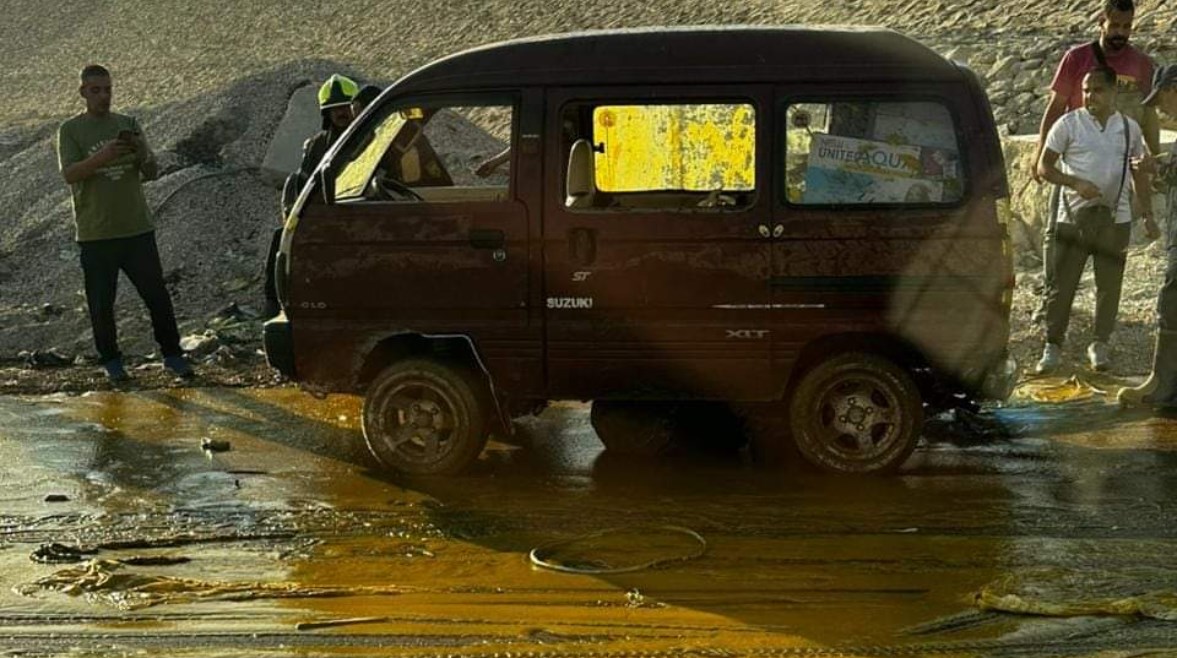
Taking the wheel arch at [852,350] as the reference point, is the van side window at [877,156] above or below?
above

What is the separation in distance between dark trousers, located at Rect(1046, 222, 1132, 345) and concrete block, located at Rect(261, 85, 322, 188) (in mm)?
8754

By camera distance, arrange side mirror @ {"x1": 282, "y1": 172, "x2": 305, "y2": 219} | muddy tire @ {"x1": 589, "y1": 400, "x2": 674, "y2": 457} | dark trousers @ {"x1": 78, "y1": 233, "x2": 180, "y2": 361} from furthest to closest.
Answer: dark trousers @ {"x1": 78, "y1": 233, "x2": 180, "y2": 361} < side mirror @ {"x1": 282, "y1": 172, "x2": 305, "y2": 219} < muddy tire @ {"x1": 589, "y1": 400, "x2": 674, "y2": 457}

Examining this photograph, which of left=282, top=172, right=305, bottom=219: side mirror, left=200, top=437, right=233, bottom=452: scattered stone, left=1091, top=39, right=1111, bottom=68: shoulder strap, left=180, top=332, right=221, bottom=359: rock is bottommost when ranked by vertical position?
left=200, top=437, right=233, bottom=452: scattered stone

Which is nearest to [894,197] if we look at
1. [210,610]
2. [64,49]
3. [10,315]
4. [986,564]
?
[986,564]

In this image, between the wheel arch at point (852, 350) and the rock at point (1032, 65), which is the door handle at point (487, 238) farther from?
the rock at point (1032, 65)

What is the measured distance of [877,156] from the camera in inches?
305

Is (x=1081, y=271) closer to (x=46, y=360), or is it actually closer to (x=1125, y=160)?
(x=1125, y=160)

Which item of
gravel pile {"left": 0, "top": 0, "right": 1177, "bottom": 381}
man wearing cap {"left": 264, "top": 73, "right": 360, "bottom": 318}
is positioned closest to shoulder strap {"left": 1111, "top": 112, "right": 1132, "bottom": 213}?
gravel pile {"left": 0, "top": 0, "right": 1177, "bottom": 381}

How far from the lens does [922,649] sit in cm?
550

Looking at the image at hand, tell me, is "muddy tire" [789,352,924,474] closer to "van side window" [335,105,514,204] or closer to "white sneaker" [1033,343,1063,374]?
"van side window" [335,105,514,204]

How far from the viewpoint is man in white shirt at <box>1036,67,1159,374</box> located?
388 inches

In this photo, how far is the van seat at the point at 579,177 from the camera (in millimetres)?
7930

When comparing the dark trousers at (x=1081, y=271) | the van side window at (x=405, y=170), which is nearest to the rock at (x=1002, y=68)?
the dark trousers at (x=1081, y=271)

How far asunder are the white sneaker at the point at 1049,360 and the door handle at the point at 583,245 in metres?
3.81
